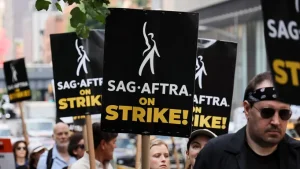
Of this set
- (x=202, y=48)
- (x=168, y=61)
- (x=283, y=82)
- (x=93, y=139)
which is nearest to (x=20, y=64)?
(x=202, y=48)

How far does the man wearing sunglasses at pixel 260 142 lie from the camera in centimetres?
557

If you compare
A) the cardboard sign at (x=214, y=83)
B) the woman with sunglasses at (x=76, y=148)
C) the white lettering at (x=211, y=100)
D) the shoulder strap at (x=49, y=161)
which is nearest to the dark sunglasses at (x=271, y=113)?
the cardboard sign at (x=214, y=83)

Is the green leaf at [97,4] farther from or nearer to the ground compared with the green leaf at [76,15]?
farther from the ground

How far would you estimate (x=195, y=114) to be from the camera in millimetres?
9602

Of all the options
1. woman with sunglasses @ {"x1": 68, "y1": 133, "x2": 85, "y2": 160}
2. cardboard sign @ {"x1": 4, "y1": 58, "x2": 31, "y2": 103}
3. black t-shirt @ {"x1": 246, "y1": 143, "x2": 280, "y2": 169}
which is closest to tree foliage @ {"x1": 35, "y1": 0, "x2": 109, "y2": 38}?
black t-shirt @ {"x1": 246, "y1": 143, "x2": 280, "y2": 169}

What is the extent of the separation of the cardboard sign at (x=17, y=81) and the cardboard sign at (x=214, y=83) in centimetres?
718

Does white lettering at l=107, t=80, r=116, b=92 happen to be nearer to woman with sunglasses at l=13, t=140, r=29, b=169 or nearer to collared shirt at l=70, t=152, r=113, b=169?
collared shirt at l=70, t=152, r=113, b=169

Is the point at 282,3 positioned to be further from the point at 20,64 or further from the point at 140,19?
the point at 20,64

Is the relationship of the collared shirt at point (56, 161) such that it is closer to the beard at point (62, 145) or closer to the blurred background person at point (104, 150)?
the beard at point (62, 145)

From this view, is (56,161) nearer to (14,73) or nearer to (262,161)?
(14,73)

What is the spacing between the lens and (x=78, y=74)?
10.8 m

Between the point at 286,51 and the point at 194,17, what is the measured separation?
303cm

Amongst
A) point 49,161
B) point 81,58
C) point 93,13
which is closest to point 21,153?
point 49,161

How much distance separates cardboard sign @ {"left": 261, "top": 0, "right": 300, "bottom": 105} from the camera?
162 inches
